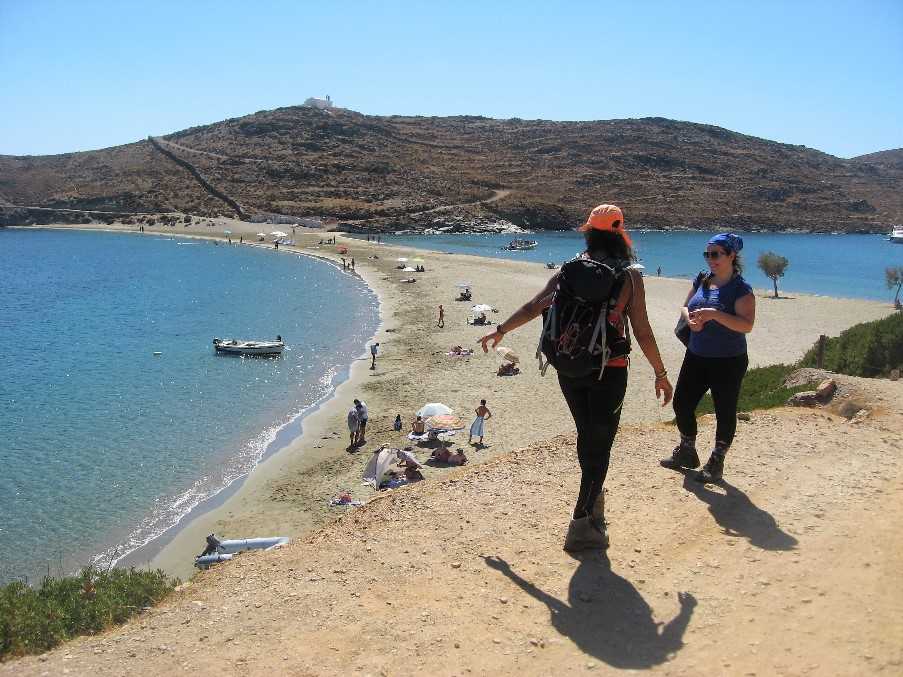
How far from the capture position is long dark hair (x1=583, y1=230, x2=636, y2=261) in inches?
172

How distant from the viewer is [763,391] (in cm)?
1030

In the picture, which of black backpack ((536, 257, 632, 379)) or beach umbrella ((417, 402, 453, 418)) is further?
beach umbrella ((417, 402, 453, 418))

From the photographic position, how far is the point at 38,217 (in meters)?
110

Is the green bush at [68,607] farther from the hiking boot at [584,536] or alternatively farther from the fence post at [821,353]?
the fence post at [821,353]

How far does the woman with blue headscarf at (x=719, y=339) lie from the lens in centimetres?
536

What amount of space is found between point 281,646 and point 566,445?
13.3ft

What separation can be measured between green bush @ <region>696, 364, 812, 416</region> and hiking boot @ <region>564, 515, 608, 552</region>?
15.1 ft

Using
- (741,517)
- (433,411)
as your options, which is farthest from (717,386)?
(433,411)

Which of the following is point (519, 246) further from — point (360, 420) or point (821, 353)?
point (821, 353)

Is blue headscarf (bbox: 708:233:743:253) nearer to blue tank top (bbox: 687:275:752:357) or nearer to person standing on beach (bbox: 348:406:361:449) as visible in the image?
blue tank top (bbox: 687:275:752:357)

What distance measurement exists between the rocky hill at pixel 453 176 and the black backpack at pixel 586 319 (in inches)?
3683

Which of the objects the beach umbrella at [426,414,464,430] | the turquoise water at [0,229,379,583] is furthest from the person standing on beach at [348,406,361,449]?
the turquoise water at [0,229,379,583]

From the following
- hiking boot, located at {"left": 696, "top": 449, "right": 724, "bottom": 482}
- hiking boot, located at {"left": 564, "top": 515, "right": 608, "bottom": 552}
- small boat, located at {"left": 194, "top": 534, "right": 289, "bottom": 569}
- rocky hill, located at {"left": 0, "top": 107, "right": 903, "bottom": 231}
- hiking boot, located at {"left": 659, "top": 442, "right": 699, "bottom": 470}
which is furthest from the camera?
rocky hill, located at {"left": 0, "top": 107, "right": 903, "bottom": 231}

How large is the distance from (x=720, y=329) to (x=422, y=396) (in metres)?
14.8
